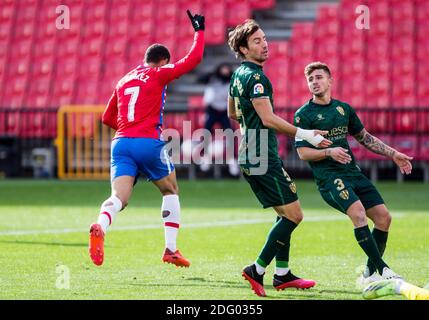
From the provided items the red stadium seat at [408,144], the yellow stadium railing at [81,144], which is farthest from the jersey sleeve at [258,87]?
the yellow stadium railing at [81,144]

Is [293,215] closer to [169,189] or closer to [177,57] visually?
[169,189]

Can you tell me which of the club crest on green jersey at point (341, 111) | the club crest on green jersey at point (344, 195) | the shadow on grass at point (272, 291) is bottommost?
the shadow on grass at point (272, 291)

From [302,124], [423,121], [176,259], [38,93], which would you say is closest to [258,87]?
[302,124]

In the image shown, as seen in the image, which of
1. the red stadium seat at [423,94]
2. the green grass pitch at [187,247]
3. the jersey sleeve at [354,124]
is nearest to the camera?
the green grass pitch at [187,247]

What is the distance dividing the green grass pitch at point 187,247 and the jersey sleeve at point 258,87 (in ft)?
5.22

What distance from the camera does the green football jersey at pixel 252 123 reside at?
27.9ft

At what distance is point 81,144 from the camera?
2406 cm

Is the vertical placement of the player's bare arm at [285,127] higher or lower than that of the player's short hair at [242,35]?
lower

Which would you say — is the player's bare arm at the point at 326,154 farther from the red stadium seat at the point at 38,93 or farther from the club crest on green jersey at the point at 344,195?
the red stadium seat at the point at 38,93

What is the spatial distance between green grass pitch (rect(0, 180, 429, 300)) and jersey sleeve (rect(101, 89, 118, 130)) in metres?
1.37
